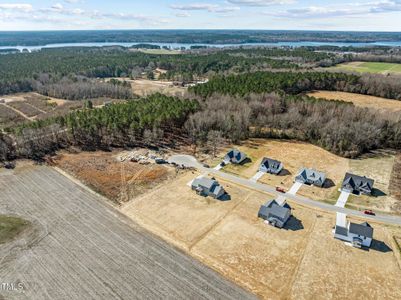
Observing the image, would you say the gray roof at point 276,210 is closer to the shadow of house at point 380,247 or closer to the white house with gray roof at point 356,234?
the white house with gray roof at point 356,234

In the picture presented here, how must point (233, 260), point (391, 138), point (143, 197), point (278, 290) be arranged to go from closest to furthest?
point (278, 290) < point (233, 260) < point (143, 197) < point (391, 138)

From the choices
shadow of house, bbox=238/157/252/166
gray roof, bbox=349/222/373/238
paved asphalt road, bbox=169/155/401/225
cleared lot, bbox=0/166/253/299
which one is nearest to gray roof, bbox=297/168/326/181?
paved asphalt road, bbox=169/155/401/225

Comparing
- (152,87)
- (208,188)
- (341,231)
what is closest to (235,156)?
(208,188)

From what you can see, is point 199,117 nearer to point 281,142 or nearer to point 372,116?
point 281,142

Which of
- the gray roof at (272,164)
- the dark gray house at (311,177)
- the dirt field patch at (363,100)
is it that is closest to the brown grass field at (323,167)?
the dark gray house at (311,177)

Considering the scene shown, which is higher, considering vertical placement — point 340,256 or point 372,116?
point 372,116

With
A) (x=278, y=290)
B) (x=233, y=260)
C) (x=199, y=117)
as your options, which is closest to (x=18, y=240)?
(x=233, y=260)
